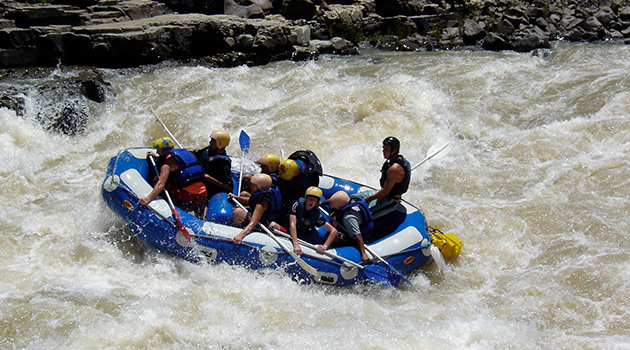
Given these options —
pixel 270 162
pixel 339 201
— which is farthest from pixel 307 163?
pixel 339 201

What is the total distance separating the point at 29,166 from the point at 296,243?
4197mm

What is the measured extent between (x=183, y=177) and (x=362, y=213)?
1.75 metres

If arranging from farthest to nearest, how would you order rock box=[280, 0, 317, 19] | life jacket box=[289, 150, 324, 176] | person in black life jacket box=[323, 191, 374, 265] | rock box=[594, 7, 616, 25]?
rock box=[594, 7, 616, 25] < rock box=[280, 0, 317, 19] < life jacket box=[289, 150, 324, 176] < person in black life jacket box=[323, 191, 374, 265]

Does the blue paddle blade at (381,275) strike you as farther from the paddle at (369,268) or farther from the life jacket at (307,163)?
the life jacket at (307,163)

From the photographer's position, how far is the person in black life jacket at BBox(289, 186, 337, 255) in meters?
4.60

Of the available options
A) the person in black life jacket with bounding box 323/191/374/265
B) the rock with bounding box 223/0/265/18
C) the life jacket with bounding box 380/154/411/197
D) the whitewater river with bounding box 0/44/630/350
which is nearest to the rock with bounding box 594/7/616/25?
the whitewater river with bounding box 0/44/630/350

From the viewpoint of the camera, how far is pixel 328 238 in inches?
185

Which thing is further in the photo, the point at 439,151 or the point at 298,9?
the point at 298,9

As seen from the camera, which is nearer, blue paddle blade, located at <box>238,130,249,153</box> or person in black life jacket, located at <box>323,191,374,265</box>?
person in black life jacket, located at <box>323,191,374,265</box>

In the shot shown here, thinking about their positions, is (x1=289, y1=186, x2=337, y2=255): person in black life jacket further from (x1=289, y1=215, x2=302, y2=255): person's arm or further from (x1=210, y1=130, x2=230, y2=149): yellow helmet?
(x1=210, y1=130, x2=230, y2=149): yellow helmet

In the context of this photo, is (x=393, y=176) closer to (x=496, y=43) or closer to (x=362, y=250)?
(x=362, y=250)

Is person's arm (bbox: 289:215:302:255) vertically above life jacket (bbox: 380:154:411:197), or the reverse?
life jacket (bbox: 380:154:411:197)

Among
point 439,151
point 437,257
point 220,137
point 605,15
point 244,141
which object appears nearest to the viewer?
point 437,257

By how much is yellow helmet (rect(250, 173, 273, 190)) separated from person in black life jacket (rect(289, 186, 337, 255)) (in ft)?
0.97
